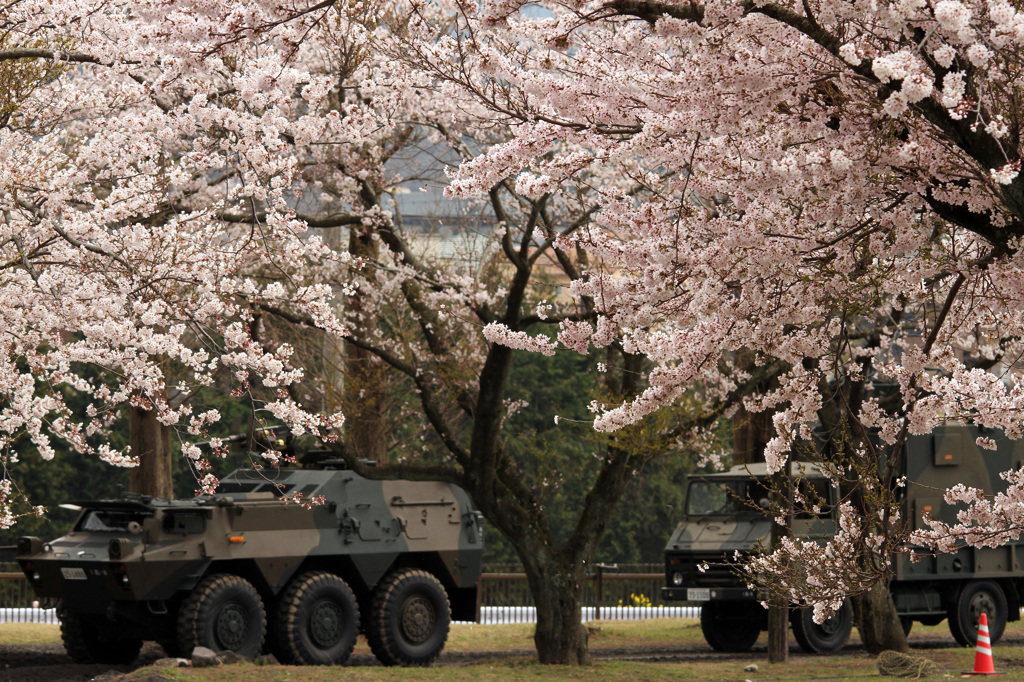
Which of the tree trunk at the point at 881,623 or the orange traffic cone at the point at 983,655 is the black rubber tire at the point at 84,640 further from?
the orange traffic cone at the point at 983,655

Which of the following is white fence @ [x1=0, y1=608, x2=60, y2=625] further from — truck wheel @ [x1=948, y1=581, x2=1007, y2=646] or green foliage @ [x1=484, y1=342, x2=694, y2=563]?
green foliage @ [x1=484, y1=342, x2=694, y2=563]

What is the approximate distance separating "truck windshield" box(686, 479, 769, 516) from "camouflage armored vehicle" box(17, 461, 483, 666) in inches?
146

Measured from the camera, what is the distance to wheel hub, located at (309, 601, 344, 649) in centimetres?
1252

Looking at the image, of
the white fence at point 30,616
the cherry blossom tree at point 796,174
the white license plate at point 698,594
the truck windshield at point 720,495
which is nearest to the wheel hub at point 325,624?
the white license plate at point 698,594

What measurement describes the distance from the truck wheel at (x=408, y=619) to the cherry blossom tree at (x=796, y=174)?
6.05m

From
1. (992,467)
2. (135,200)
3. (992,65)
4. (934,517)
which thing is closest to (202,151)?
(135,200)

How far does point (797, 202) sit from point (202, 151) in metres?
5.72

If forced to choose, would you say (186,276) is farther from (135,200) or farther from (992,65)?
(992,65)

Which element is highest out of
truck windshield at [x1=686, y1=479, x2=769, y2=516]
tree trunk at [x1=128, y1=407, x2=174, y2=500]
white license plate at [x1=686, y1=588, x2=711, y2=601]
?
tree trunk at [x1=128, y1=407, x2=174, y2=500]

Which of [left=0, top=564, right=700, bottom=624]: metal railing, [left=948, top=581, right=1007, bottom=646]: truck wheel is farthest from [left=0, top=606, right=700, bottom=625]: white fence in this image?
[left=948, top=581, right=1007, bottom=646]: truck wheel

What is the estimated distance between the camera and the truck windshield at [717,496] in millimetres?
16156

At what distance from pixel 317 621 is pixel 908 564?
7.37 m

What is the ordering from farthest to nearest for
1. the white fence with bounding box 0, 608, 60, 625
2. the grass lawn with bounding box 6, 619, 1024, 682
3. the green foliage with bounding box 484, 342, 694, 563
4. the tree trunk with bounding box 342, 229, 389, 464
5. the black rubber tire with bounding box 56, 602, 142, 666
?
the green foliage with bounding box 484, 342, 694, 563 → the white fence with bounding box 0, 608, 60, 625 → the tree trunk with bounding box 342, 229, 389, 464 → the black rubber tire with bounding box 56, 602, 142, 666 → the grass lawn with bounding box 6, 619, 1024, 682

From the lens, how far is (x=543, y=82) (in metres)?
6.79
